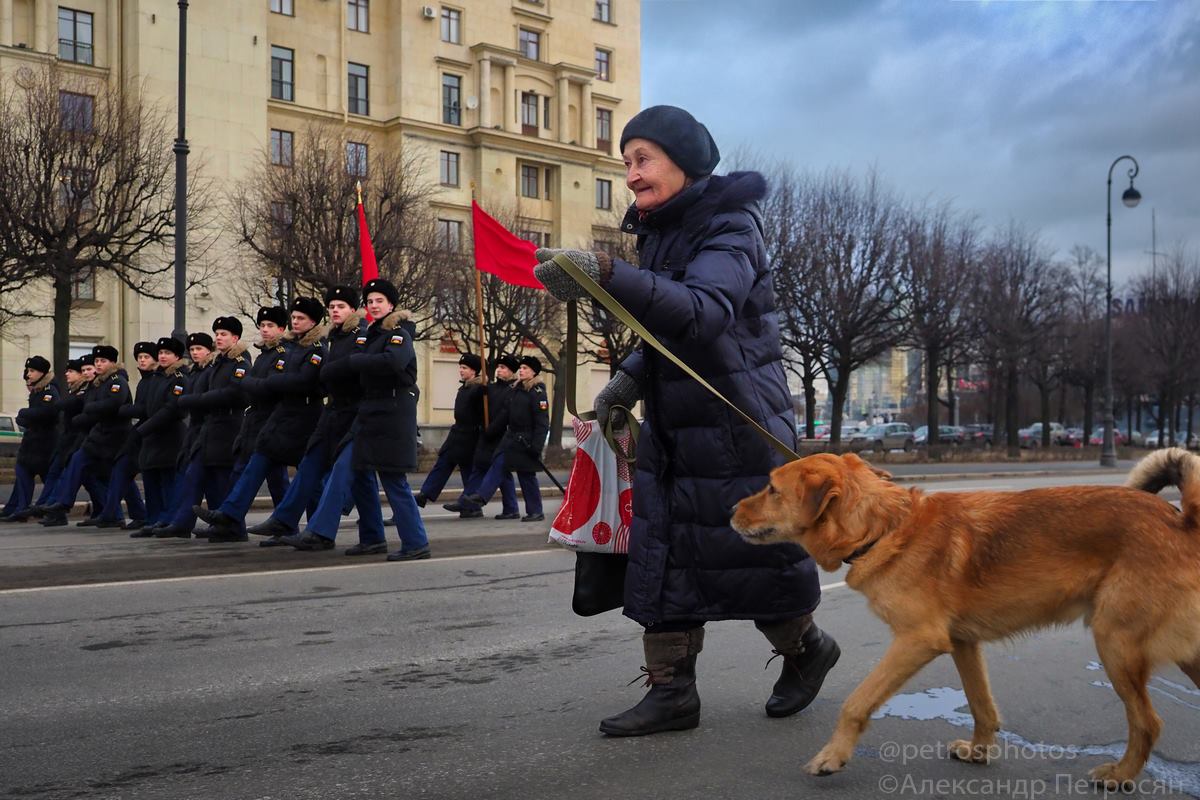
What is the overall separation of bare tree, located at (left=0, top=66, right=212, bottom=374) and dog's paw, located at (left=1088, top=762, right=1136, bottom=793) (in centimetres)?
2469

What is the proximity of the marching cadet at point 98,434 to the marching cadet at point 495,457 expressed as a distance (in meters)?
4.39

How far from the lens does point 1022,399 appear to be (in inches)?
3371

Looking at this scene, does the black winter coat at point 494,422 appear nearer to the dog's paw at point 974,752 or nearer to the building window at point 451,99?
the dog's paw at point 974,752

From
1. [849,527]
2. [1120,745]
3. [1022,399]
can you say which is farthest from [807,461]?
[1022,399]

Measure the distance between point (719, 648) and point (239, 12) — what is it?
45.3m

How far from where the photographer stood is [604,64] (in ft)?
202

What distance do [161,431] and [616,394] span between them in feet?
31.7

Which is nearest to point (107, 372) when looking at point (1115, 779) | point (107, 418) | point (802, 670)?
point (107, 418)

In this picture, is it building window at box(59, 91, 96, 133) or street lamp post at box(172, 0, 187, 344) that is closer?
street lamp post at box(172, 0, 187, 344)

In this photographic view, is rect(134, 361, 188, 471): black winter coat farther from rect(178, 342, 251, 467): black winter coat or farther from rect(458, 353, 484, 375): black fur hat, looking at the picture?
rect(458, 353, 484, 375): black fur hat

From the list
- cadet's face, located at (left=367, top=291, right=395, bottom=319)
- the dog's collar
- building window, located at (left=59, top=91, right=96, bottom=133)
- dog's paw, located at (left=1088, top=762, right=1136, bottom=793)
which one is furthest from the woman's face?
building window, located at (left=59, top=91, right=96, bottom=133)

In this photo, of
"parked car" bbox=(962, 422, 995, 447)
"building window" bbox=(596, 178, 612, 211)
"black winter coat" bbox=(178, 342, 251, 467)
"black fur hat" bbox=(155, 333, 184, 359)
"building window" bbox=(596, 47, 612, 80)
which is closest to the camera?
"black winter coat" bbox=(178, 342, 251, 467)

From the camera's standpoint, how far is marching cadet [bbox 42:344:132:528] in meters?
13.6

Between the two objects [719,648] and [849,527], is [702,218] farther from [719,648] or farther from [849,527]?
[719,648]
